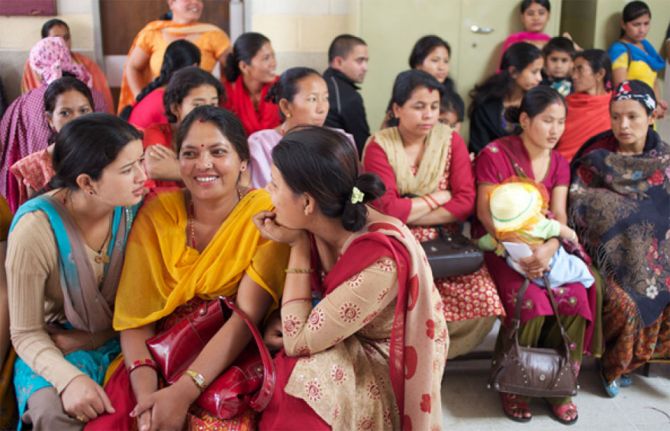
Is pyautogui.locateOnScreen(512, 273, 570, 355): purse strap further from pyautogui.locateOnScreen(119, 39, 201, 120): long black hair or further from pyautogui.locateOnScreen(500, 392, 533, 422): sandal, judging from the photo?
pyautogui.locateOnScreen(119, 39, 201, 120): long black hair

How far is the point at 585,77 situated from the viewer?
13.1 feet

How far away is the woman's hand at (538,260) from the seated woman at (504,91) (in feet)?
5.21

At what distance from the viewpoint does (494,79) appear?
4242 millimetres

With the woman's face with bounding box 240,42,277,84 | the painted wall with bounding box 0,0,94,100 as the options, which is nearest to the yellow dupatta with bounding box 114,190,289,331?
the woman's face with bounding box 240,42,277,84

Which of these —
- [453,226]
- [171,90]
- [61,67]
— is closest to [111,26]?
[61,67]

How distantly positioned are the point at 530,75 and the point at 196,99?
2.25m

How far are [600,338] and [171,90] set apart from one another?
205 centimetres

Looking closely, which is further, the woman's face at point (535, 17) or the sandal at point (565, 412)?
the woman's face at point (535, 17)

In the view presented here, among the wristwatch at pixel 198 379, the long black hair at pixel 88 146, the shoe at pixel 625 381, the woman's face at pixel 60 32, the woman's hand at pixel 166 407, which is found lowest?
the shoe at pixel 625 381

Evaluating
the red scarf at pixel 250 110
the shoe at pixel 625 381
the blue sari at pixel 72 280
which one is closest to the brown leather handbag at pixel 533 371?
the shoe at pixel 625 381

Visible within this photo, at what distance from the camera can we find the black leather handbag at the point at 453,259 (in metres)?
2.52

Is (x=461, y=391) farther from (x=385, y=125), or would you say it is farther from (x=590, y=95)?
(x=590, y=95)

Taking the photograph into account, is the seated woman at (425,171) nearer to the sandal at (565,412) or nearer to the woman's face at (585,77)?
the sandal at (565,412)

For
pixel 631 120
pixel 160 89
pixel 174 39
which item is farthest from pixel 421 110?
pixel 174 39
